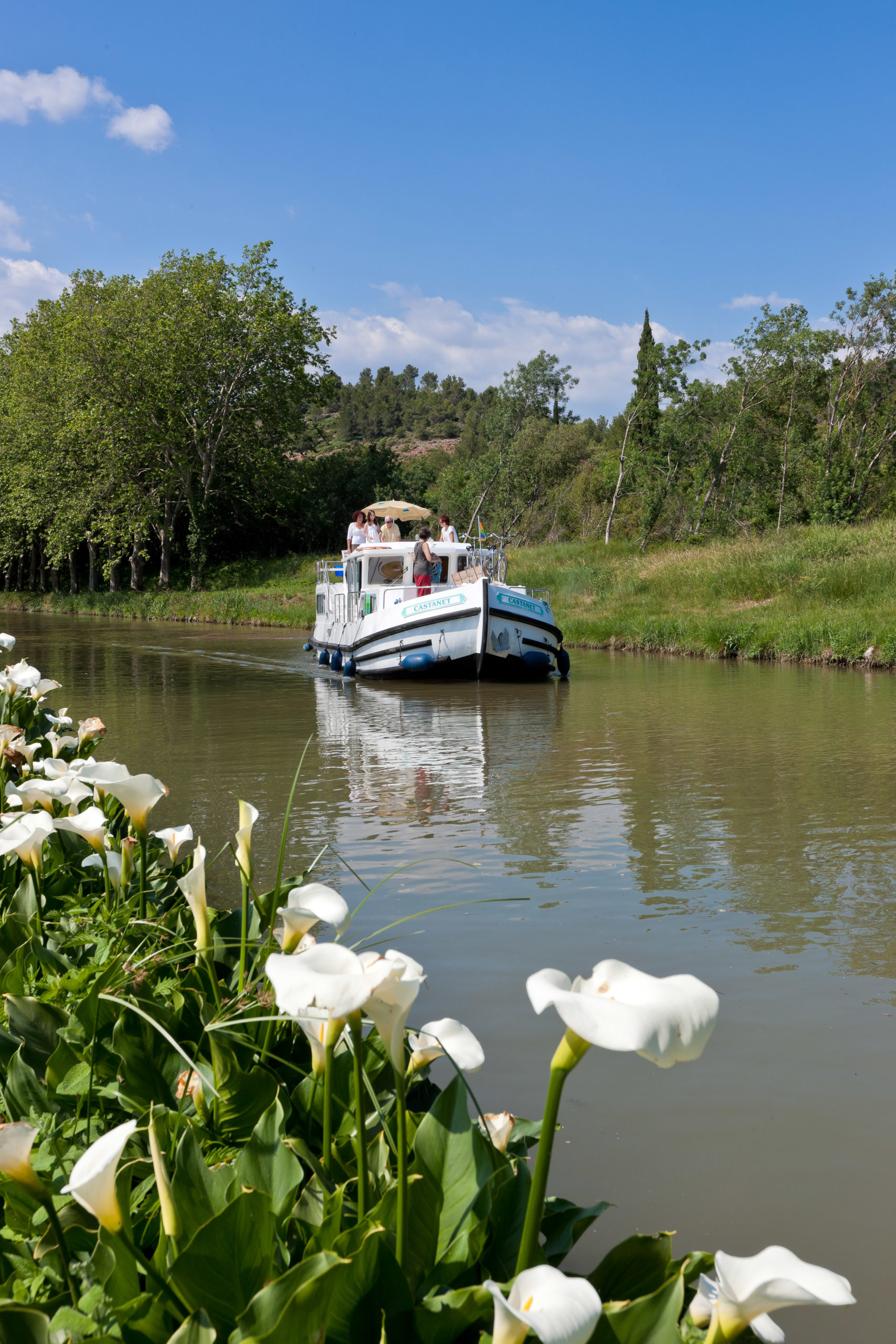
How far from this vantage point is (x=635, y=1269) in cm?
158

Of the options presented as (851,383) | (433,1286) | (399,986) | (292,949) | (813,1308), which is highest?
(851,383)

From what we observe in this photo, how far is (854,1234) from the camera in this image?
240 cm

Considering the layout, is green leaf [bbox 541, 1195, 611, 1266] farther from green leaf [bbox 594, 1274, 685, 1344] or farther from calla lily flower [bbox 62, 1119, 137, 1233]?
calla lily flower [bbox 62, 1119, 137, 1233]

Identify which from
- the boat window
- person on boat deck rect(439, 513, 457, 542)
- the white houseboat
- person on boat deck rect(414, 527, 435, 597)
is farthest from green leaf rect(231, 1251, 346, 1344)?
person on boat deck rect(439, 513, 457, 542)

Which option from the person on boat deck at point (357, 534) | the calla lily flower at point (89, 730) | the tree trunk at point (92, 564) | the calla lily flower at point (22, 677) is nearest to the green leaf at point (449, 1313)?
the calla lily flower at point (89, 730)

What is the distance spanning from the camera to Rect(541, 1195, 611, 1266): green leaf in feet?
5.97

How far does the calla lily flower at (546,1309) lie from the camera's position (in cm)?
99

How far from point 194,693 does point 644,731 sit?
6525 mm

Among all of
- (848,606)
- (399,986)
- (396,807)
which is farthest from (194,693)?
(399,986)

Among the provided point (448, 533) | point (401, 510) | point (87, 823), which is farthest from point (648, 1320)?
point (401, 510)

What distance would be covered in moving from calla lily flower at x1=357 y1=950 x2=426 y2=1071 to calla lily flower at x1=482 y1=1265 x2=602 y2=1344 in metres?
0.30

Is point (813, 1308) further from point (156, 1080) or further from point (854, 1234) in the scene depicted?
point (156, 1080)

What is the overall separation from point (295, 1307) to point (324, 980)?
37cm

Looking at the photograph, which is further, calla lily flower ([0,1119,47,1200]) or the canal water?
the canal water
